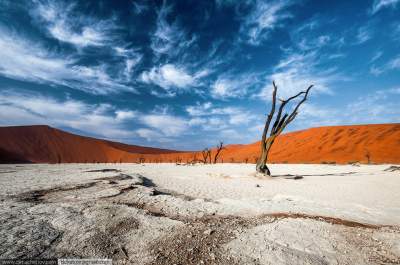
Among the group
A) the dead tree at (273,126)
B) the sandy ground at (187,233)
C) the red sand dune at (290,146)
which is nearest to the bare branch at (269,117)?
the dead tree at (273,126)

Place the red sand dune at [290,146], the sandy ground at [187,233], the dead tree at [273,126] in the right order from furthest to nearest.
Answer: the red sand dune at [290,146] < the dead tree at [273,126] < the sandy ground at [187,233]

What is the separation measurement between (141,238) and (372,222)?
4.67m

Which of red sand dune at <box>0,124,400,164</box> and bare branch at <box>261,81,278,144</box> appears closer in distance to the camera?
bare branch at <box>261,81,278,144</box>

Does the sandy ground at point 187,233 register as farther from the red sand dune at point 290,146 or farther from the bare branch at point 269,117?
the red sand dune at point 290,146

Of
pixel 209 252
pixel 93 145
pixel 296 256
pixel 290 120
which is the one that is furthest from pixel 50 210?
pixel 93 145

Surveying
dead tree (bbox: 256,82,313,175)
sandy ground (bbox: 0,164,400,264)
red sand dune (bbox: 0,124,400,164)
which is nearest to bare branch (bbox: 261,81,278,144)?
dead tree (bbox: 256,82,313,175)

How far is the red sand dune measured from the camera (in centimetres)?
3250

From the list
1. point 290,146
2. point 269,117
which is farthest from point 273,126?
point 290,146

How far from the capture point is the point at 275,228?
152 inches

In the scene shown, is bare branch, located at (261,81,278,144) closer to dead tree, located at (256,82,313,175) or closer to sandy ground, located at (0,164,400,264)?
dead tree, located at (256,82,313,175)

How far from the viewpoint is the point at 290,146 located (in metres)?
46.6

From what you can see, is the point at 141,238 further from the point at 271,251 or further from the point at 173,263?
the point at 271,251

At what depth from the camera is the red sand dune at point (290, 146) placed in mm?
32500

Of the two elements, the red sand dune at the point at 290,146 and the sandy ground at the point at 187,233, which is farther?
the red sand dune at the point at 290,146
